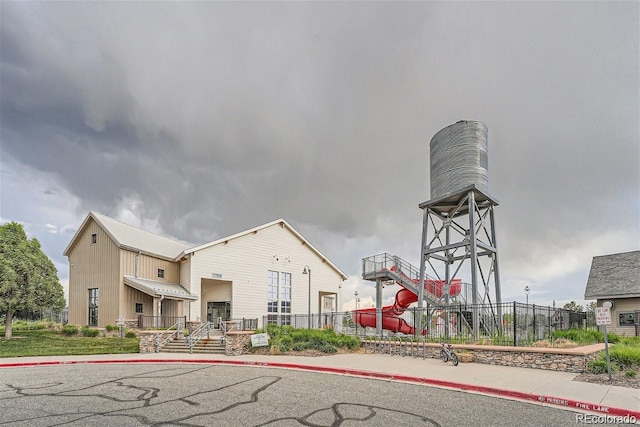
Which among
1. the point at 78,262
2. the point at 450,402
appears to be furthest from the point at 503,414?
the point at 78,262

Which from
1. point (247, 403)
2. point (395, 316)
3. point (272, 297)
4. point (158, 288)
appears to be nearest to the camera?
point (247, 403)

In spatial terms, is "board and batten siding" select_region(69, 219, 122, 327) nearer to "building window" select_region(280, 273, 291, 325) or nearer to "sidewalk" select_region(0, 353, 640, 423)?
"sidewalk" select_region(0, 353, 640, 423)

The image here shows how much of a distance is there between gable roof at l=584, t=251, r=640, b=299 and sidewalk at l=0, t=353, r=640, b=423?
20.6 meters

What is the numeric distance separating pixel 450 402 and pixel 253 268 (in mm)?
25570

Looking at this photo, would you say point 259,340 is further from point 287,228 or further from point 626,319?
point 626,319

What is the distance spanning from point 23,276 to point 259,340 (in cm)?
1866

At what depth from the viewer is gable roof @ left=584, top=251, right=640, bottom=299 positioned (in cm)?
2898

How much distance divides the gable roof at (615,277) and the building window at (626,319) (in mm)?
1279

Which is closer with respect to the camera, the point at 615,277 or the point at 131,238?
the point at 131,238

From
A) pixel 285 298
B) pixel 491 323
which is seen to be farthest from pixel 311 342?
pixel 285 298

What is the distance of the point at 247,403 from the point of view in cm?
890

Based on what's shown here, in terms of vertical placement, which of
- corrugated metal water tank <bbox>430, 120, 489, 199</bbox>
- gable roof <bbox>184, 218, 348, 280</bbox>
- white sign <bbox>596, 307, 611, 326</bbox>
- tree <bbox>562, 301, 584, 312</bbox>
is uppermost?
corrugated metal water tank <bbox>430, 120, 489, 199</bbox>

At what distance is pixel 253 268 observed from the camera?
33438 mm

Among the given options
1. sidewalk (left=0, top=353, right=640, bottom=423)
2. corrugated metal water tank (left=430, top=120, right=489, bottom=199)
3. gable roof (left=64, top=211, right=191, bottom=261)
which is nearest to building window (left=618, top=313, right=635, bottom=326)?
corrugated metal water tank (left=430, top=120, right=489, bottom=199)
